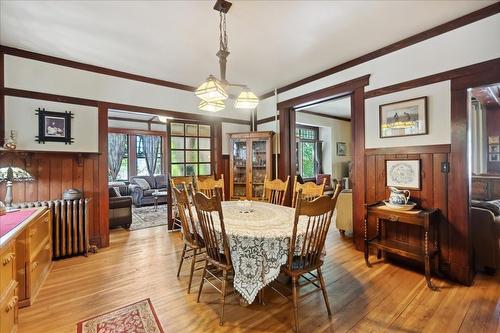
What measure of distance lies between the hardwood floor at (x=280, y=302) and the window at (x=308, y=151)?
190 inches

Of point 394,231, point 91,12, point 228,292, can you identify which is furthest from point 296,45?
point 228,292

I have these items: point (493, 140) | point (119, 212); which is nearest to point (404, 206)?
point (119, 212)

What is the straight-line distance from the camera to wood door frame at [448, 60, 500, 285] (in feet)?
7.91

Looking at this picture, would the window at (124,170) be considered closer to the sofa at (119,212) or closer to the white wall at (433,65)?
the sofa at (119,212)

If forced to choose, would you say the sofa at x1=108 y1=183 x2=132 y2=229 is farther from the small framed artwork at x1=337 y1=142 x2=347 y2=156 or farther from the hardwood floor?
the small framed artwork at x1=337 y1=142 x2=347 y2=156

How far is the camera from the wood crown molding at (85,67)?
3.02m

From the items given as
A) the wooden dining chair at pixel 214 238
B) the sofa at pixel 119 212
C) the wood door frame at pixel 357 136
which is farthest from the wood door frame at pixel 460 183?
the sofa at pixel 119 212

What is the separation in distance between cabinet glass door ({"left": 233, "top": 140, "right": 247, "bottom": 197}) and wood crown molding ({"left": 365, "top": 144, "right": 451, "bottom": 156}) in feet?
7.73

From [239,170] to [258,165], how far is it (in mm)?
411

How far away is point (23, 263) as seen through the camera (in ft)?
6.77

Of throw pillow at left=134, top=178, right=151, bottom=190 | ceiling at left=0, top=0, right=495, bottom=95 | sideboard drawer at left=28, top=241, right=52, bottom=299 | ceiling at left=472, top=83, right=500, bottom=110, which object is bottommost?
sideboard drawer at left=28, top=241, right=52, bottom=299

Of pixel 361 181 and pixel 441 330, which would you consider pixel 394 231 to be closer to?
pixel 361 181

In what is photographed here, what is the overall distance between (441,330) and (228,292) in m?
1.68

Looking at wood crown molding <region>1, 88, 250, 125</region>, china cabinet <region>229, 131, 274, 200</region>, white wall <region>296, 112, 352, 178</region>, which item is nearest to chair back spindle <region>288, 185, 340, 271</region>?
china cabinet <region>229, 131, 274, 200</region>
